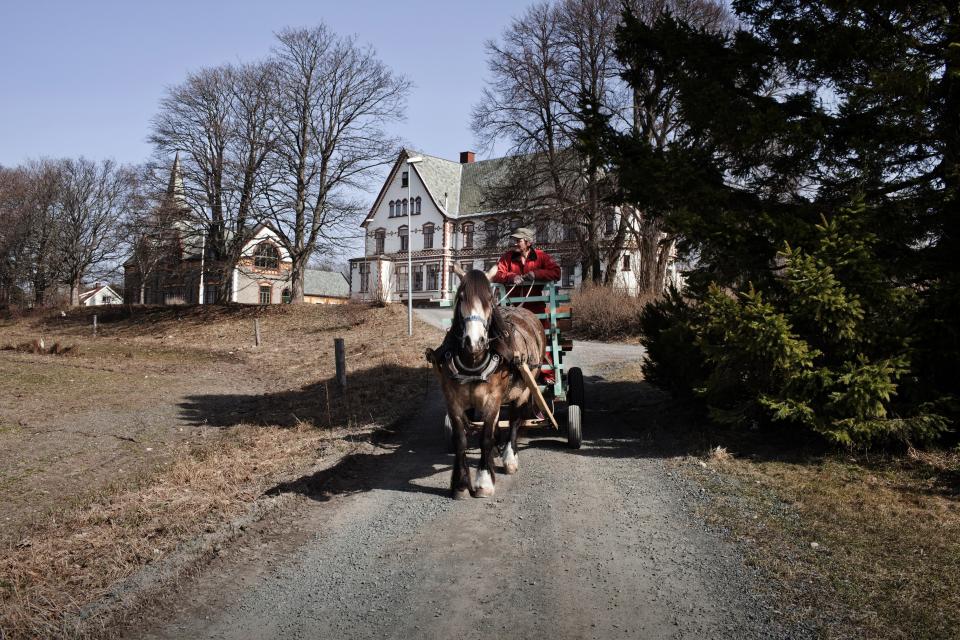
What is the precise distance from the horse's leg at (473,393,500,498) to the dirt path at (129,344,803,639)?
157 millimetres

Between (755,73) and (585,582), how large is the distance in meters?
7.14

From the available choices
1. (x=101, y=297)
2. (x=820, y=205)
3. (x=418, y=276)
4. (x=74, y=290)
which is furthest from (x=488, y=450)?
(x=101, y=297)

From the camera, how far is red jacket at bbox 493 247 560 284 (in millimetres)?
8219

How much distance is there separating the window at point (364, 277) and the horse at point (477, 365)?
5377 cm

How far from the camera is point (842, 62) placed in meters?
7.75

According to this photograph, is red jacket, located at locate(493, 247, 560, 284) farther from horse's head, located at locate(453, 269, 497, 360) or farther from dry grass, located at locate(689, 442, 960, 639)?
dry grass, located at locate(689, 442, 960, 639)

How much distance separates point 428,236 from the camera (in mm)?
56812

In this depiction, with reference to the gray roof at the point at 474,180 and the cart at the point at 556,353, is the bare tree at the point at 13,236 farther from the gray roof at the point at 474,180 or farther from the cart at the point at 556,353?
the cart at the point at 556,353

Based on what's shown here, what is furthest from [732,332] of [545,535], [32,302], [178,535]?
[32,302]

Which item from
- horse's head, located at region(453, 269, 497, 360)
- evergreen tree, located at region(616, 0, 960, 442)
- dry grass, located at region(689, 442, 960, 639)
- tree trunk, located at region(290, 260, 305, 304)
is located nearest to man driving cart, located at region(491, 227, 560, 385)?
evergreen tree, located at region(616, 0, 960, 442)

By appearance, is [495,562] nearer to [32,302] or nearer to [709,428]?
[709,428]

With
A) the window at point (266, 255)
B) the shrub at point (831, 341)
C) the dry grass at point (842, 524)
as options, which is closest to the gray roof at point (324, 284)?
the window at point (266, 255)

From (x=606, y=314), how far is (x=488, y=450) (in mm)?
19009

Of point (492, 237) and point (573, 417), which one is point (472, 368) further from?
point (492, 237)
